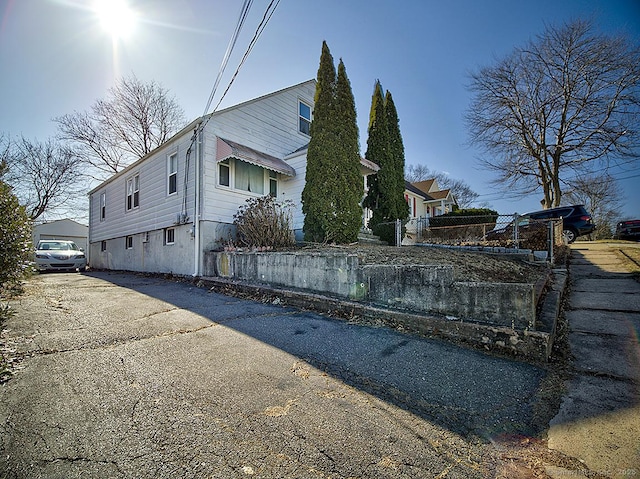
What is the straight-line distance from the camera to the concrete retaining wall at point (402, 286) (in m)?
3.00

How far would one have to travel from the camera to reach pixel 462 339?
3090mm

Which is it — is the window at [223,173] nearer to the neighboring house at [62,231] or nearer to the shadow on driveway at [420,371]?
the shadow on driveway at [420,371]

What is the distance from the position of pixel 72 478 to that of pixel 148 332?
239cm

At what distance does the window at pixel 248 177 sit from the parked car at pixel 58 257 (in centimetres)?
961

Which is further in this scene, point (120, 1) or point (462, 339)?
point (120, 1)

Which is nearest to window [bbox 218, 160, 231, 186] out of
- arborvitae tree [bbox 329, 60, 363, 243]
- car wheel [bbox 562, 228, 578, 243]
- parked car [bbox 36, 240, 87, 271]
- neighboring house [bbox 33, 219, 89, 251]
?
arborvitae tree [bbox 329, 60, 363, 243]

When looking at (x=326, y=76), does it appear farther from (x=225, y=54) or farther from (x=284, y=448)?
(x=284, y=448)

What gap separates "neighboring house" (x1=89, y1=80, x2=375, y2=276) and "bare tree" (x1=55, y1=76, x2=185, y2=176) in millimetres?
Answer: 10025

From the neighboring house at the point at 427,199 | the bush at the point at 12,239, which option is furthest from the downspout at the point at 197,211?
the neighboring house at the point at 427,199

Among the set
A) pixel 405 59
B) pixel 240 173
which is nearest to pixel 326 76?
pixel 405 59

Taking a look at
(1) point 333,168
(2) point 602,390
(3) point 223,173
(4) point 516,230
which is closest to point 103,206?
(3) point 223,173

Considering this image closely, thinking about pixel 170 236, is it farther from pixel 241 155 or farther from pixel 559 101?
pixel 559 101

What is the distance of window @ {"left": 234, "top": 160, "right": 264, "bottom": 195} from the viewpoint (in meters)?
9.02

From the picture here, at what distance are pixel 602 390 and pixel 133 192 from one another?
47.8 feet
